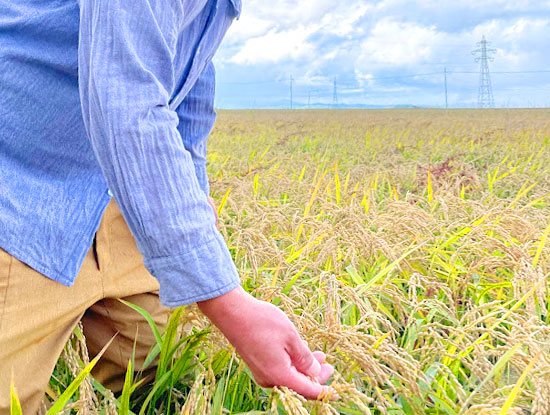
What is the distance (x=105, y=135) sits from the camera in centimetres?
102

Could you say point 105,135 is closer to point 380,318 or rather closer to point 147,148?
point 147,148

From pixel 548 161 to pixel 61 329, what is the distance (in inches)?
250

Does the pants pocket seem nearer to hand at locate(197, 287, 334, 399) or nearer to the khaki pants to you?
the khaki pants

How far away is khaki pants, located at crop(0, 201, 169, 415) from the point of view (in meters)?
1.20

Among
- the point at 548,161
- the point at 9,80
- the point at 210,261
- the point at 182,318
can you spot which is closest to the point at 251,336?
the point at 210,261

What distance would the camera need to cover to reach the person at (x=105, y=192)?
1.03 m

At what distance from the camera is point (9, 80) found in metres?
1.25

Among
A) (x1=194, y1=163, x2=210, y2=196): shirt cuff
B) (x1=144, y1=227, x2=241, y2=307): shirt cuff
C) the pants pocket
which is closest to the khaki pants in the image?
the pants pocket

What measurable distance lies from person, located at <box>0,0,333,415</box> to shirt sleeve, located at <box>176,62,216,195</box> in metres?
0.46

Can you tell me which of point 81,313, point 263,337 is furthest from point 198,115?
point 263,337

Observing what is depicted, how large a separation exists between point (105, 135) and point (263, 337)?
470 mm

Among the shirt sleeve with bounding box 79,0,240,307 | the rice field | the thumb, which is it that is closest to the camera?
the shirt sleeve with bounding box 79,0,240,307

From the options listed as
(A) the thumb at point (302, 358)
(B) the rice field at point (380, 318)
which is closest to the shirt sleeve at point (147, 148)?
(A) the thumb at point (302, 358)

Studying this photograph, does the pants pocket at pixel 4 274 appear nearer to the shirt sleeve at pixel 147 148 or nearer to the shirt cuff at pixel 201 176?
the shirt sleeve at pixel 147 148
